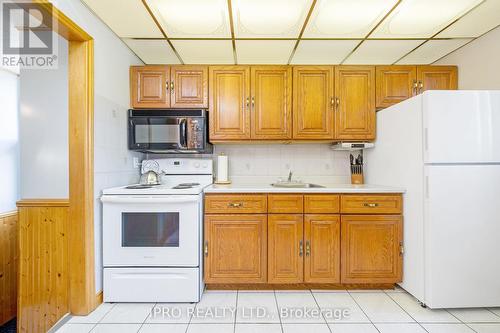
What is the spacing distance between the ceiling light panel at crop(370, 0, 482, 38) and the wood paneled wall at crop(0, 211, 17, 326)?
12.3 feet

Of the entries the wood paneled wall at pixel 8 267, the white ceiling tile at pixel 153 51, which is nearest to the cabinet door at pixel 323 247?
the white ceiling tile at pixel 153 51

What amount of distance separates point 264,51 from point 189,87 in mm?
793

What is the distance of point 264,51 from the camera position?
2.49 meters

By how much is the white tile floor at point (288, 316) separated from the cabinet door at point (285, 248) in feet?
0.52

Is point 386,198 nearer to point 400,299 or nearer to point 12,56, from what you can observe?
point 400,299

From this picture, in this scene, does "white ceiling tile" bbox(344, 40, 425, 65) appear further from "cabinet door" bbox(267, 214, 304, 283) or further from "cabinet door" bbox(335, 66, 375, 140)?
"cabinet door" bbox(267, 214, 304, 283)

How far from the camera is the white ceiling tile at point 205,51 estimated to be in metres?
2.34

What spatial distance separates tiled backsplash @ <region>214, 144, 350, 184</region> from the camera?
116 inches

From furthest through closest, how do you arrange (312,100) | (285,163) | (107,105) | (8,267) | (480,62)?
(285,163) < (312,100) < (8,267) < (480,62) < (107,105)

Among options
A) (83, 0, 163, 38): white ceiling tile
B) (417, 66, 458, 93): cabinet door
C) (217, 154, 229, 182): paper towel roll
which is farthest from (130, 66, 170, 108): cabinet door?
(417, 66, 458, 93): cabinet door

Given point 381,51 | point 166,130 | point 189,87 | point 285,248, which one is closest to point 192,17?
point 189,87

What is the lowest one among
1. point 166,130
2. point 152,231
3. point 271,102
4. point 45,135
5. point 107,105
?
point 152,231

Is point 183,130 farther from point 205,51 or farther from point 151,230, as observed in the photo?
point 151,230

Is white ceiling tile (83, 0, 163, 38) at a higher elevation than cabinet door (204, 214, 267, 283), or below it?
higher
